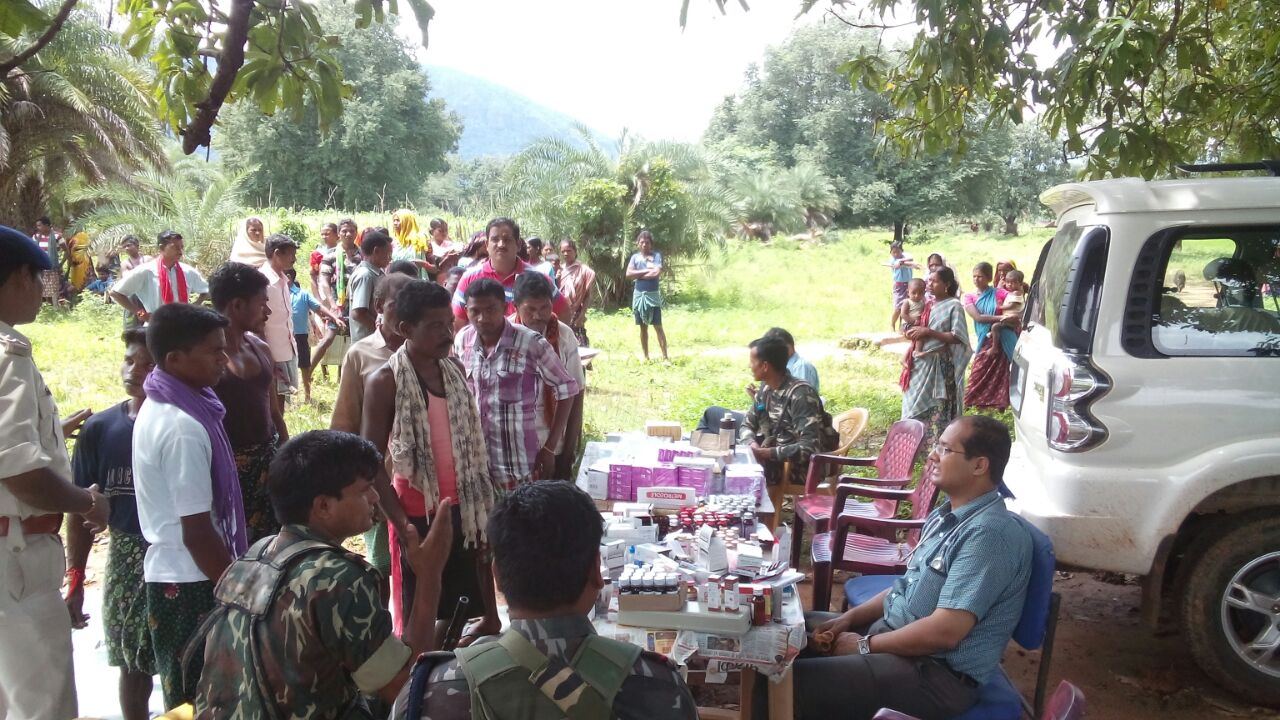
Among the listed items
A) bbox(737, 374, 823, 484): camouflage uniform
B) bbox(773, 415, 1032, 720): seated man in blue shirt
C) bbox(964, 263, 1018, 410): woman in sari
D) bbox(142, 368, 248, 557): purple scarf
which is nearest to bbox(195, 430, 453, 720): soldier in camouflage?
bbox(142, 368, 248, 557): purple scarf

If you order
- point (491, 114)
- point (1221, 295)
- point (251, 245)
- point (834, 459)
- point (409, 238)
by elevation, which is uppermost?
point (491, 114)

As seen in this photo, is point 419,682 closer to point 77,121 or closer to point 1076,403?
point 1076,403

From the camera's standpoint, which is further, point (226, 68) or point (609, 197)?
point (609, 197)

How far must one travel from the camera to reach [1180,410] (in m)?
3.64

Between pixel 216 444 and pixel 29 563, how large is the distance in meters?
0.65

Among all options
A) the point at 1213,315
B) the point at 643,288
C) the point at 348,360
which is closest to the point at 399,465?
the point at 348,360

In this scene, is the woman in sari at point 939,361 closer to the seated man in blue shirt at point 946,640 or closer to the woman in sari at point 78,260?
the seated man in blue shirt at point 946,640

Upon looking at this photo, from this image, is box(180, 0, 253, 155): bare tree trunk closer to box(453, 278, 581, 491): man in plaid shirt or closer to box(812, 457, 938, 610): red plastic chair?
box(453, 278, 581, 491): man in plaid shirt

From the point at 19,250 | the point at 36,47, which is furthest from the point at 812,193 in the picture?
the point at 36,47

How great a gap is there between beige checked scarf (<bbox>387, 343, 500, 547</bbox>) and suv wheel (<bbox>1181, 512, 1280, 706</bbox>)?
2976 mm

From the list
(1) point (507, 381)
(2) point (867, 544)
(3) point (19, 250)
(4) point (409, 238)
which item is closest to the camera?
(3) point (19, 250)

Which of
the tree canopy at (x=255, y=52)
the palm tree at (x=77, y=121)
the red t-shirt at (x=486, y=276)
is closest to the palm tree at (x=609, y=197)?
the palm tree at (x=77, y=121)

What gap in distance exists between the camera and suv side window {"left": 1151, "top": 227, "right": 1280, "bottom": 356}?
12.2ft

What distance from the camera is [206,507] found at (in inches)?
103
